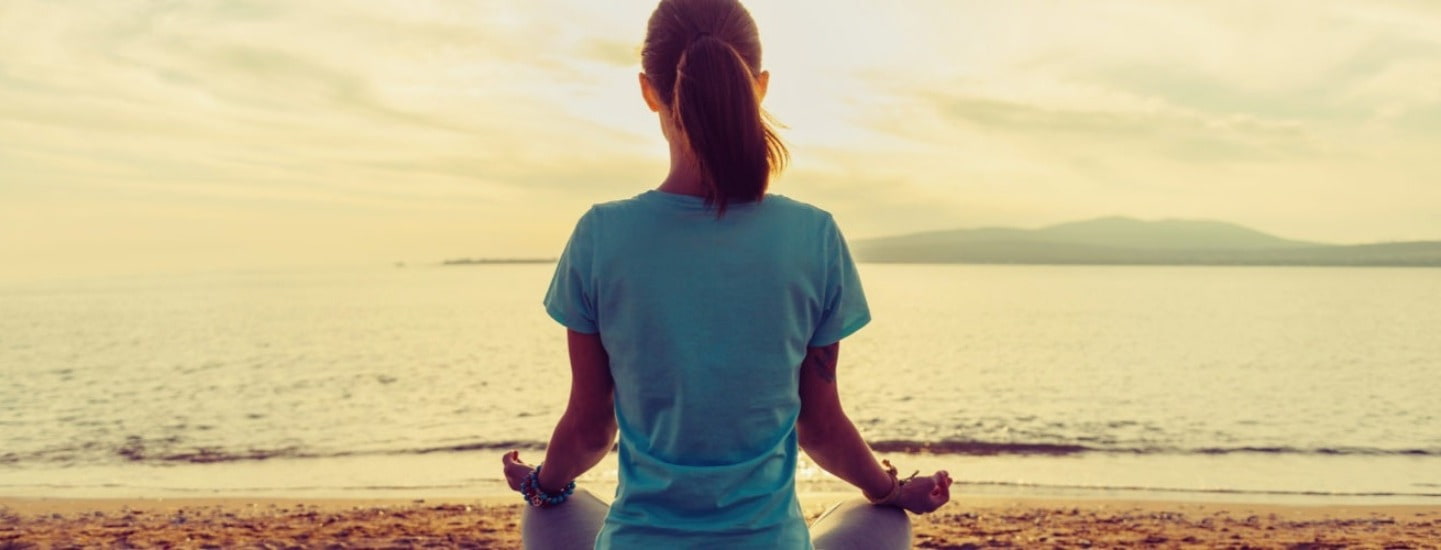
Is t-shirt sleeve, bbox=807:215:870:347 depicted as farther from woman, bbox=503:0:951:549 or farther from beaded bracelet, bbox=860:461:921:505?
beaded bracelet, bbox=860:461:921:505

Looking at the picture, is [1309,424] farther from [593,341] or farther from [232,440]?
[593,341]

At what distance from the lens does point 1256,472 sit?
13.7 metres

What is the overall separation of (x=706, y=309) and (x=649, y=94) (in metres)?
0.45

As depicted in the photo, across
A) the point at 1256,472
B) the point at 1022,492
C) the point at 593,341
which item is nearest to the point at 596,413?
the point at 593,341

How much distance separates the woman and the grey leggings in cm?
15

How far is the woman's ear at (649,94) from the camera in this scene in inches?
76.4

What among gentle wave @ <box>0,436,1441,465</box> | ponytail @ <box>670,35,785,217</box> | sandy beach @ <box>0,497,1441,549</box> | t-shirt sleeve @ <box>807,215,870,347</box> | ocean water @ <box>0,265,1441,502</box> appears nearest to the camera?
ponytail @ <box>670,35,785,217</box>

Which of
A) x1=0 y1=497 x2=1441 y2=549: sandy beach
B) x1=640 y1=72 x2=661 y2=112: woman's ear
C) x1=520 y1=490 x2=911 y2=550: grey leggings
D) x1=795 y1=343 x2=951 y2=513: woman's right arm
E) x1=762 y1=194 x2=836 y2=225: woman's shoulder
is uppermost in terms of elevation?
x1=640 y1=72 x2=661 y2=112: woman's ear

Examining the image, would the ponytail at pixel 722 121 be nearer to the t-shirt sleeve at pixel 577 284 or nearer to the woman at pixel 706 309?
the woman at pixel 706 309

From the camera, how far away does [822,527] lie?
84.0 inches

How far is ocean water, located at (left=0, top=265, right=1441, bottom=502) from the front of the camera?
13320 mm

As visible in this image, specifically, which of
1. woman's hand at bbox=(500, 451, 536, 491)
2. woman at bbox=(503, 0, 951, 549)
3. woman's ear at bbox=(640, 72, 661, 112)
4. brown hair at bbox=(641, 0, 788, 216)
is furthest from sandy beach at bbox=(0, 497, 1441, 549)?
brown hair at bbox=(641, 0, 788, 216)

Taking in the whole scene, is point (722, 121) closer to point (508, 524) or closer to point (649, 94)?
point (649, 94)

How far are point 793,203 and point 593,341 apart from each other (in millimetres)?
428
